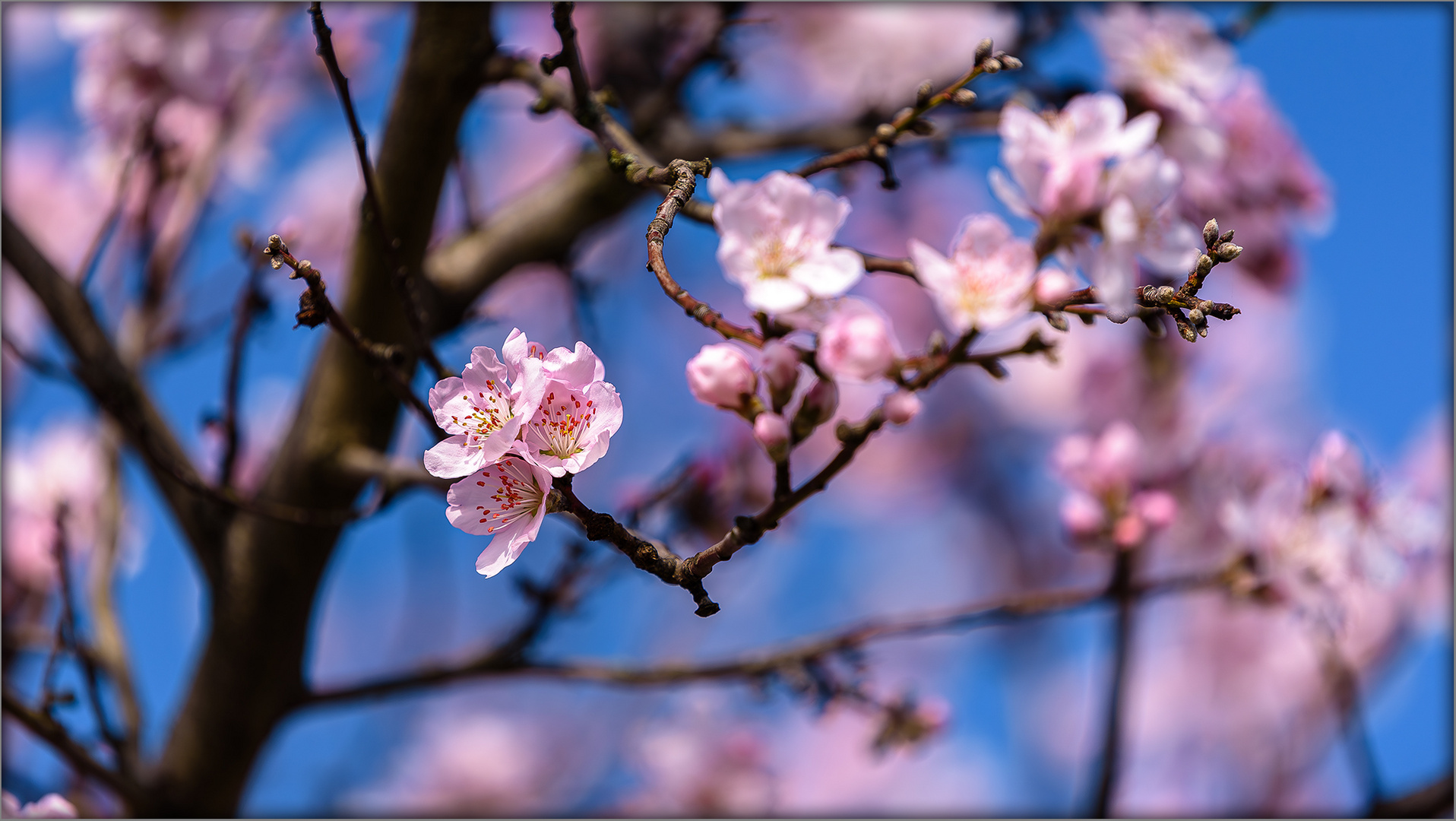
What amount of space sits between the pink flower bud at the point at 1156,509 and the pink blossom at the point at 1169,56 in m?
0.87

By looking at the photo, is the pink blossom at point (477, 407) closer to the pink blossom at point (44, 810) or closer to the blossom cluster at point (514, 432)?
the blossom cluster at point (514, 432)

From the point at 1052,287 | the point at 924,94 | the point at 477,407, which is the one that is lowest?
the point at 477,407

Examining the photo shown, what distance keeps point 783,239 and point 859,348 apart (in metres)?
0.17

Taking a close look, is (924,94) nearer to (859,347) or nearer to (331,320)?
(859,347)

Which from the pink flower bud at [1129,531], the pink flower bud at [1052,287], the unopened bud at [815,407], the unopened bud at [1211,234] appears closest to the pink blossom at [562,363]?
the unopened bud at [815,407]

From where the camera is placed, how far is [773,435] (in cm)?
88

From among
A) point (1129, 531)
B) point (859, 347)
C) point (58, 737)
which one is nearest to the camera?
point (859, 347)

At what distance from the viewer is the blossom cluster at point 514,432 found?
0.89 m

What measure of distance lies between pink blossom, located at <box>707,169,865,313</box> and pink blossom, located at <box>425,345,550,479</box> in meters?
0.24

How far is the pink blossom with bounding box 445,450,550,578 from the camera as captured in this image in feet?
3.02

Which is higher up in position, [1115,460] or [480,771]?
[1115,460]

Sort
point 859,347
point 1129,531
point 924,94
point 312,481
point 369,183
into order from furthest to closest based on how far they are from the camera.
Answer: point 1129,531, point 312,481, point 369,183, point 924,94, point 859,347

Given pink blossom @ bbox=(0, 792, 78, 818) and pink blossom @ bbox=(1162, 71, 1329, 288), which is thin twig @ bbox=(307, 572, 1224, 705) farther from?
pink blossom @ bbox=(1162, 71, 1329, 288)

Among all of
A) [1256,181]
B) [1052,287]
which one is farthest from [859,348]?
[1256,181]
